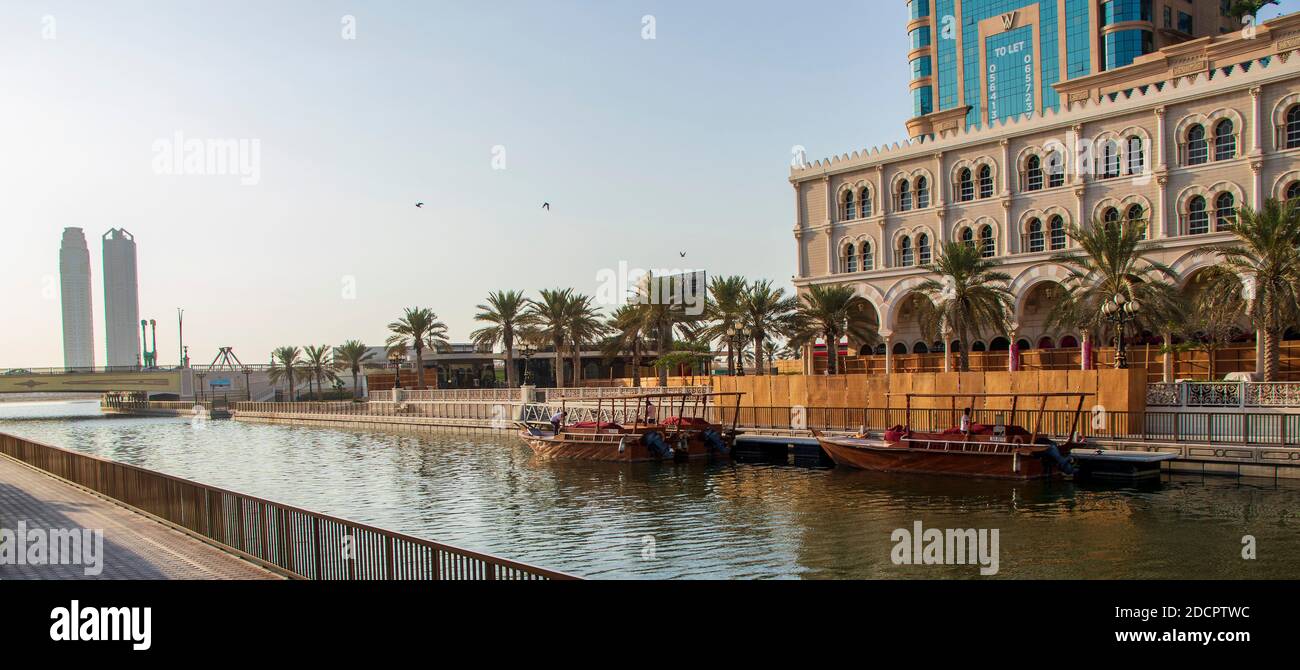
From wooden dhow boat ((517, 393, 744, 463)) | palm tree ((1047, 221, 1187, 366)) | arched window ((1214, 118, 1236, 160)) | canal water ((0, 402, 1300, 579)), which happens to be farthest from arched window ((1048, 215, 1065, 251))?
canal water ((0, 402, 1300, 579))

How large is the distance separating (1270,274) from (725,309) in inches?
1083

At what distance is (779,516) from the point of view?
25672mm

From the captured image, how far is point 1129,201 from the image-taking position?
167ft

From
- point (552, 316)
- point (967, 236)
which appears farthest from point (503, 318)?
point (967, 236)

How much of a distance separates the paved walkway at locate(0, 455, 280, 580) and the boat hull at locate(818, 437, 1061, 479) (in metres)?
23.1

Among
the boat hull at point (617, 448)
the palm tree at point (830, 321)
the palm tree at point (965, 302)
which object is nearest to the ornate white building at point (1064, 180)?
the palm tree at point (830, 321)

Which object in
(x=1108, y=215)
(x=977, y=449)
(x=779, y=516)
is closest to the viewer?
(x=779, y=516)

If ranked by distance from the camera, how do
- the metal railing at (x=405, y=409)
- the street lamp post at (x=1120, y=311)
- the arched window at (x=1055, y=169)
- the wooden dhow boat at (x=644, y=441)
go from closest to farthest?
1. the street lamp post at (x=1120, y=311)
2. the wooden dhow boat at (x=644, y=441)
3. the arched window at (x=1055, y=169)
4. the metal railing at (x=405, y=409)

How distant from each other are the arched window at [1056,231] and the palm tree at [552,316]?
34593 millimetres

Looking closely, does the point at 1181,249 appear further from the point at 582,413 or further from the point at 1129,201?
the point at 582,413

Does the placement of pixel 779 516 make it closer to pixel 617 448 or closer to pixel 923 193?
pixel 617 448

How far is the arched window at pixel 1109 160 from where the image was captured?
5188 centimetres

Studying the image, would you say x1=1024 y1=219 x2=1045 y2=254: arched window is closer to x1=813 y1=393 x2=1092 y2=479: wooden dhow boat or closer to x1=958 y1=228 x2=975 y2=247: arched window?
x1=958 y1=228 x2=975 y2=247: arched window

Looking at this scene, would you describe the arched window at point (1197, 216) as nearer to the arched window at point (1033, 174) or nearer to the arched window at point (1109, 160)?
the arched window at point (1109, 160)
